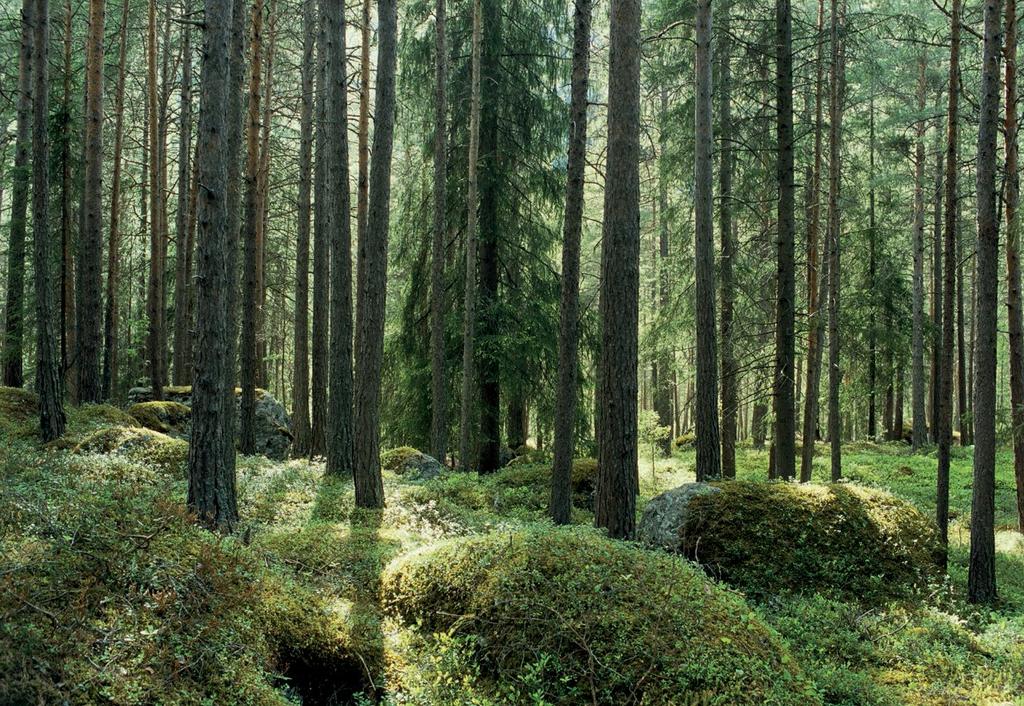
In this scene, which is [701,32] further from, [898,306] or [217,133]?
[898,306]

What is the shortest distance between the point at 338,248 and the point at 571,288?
4.03 metres

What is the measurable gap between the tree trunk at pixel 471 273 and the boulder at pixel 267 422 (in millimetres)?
4612

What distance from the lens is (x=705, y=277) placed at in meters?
11.5

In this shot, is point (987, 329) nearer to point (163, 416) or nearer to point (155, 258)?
point (163, 416)

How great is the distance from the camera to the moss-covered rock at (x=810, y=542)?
8.15 m

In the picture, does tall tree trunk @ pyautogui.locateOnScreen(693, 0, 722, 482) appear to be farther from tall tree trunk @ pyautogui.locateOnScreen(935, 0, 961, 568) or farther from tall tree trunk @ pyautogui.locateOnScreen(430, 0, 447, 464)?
tall tree trunk @ pyautogui.locateOnScreen(430, 0, 447, 464)

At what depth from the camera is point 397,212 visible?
18.5 m

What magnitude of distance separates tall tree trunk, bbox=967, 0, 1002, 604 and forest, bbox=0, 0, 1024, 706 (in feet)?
0.13

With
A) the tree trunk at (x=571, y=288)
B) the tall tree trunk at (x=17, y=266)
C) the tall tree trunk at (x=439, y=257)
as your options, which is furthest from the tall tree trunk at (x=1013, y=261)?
the tall tree trunk at (x=17, y=266)

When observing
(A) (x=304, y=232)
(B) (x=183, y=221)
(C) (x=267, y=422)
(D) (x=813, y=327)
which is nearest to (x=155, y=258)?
(B) (x=183, y=221)

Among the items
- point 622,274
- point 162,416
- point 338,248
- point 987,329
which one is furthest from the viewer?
point 162,416

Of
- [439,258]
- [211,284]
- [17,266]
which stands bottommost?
[211,284]

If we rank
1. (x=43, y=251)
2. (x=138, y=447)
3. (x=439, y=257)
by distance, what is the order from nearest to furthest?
(x=138, y=447) < (x=43, y=251) < (x=439, y=257)

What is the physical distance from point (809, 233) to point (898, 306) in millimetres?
10646
